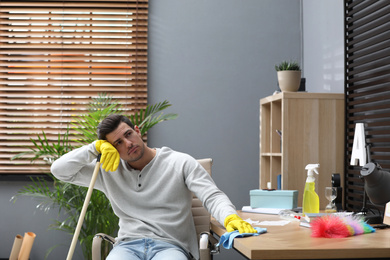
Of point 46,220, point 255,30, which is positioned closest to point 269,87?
point 255,30

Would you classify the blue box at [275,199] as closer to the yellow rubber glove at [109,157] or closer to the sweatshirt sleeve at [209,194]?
the sweatshirt sleeve at [209,194]

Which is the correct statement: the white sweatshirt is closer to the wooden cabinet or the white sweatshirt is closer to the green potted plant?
the wooden cabinet

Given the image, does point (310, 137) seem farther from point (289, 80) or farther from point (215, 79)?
point (215, 79)

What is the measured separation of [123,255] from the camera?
230 cm

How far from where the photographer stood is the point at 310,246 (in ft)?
5.68

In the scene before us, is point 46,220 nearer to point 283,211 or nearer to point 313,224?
point 283,211

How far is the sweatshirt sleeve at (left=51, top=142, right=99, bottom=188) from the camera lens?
2.58 metres

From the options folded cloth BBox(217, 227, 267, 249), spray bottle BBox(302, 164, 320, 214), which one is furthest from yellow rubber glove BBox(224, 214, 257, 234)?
spray bottle BBox(302, 164, 320, 214)

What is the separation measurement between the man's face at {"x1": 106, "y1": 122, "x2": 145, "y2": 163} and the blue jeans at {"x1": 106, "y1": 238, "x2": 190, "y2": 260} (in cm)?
39

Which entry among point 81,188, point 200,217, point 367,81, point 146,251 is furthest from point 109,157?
point 367,81

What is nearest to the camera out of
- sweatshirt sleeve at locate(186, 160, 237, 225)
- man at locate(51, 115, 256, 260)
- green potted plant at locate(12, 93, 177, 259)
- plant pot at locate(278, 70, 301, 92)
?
sweatshirt sleeve at locate(186, 160, 237, 225)

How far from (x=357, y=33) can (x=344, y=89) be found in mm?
347

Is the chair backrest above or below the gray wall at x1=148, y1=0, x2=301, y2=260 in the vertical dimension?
below

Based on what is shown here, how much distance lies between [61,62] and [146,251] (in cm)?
209
